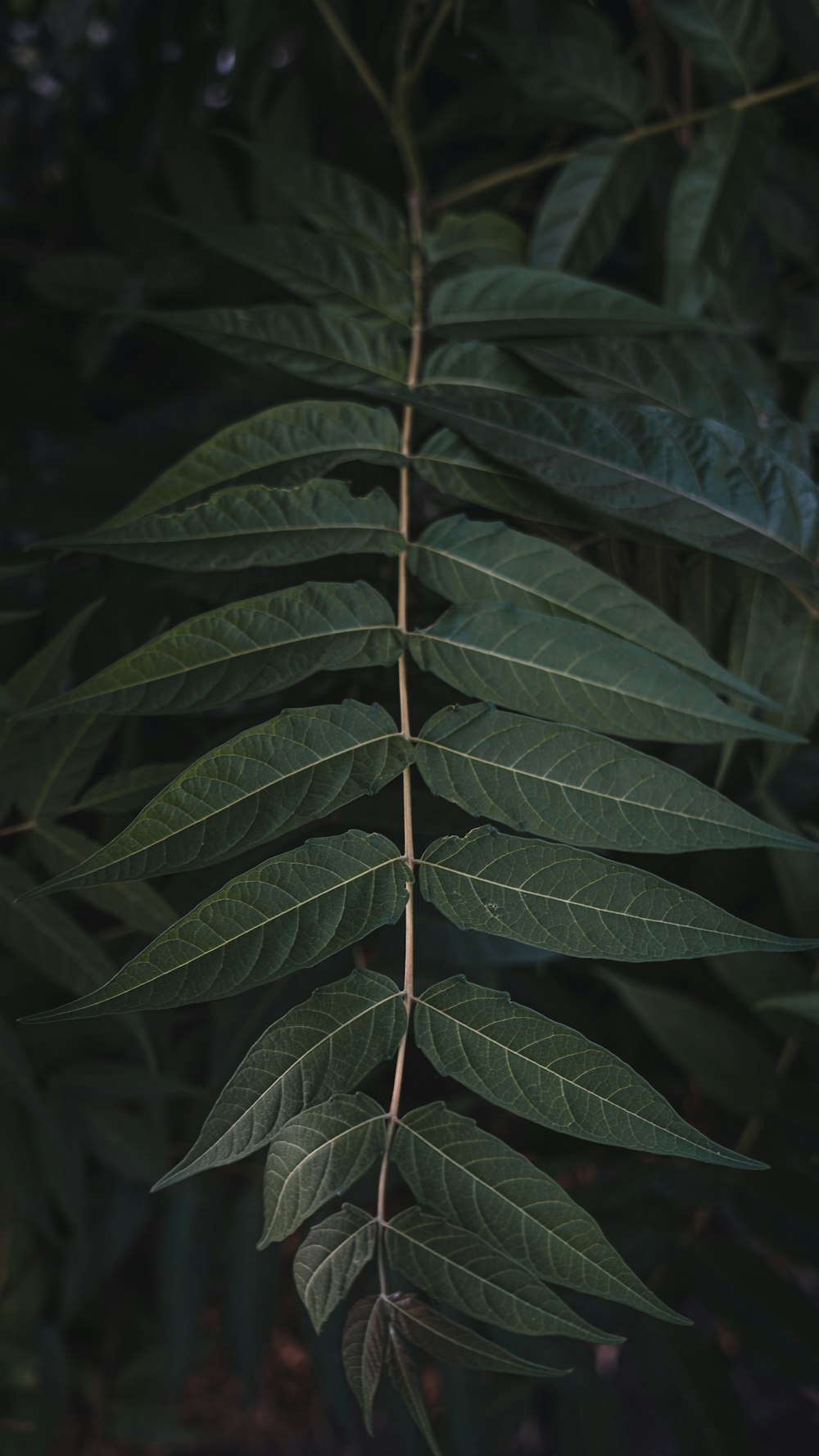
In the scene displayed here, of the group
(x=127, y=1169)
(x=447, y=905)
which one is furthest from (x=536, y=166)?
(x=127, y=1169)

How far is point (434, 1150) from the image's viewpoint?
13.5 inches

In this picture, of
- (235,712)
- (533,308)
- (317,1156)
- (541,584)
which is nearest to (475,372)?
(533,308)

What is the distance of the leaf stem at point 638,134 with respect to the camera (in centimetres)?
58

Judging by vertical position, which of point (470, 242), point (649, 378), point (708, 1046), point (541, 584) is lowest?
point (708, 1046)

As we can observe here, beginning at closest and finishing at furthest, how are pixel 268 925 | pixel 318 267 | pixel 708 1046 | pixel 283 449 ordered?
1. pixel 268 925
2. pixel 283 449
3. pixel 318 267
4. pixel 708 1046

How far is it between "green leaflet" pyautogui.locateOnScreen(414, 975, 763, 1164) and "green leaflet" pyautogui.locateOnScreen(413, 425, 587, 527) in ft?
0.73

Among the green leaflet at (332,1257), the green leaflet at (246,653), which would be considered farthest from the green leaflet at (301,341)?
the green leaflet at (332,1257)

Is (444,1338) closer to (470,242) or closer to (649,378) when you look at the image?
(649,378)

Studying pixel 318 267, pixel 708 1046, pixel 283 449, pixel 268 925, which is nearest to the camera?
pixel 268 925

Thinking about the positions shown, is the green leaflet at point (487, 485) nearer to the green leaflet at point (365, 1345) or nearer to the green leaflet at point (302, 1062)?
the green leaflet at point (302, 1062)

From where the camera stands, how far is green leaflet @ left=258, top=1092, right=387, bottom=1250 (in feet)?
1.03

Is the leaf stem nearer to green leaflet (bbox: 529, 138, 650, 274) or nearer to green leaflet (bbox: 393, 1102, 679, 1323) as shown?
green leaflet (bbox: 529, 138, 650, 274)

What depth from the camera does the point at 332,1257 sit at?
1.11ft

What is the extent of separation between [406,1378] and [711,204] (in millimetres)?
636
